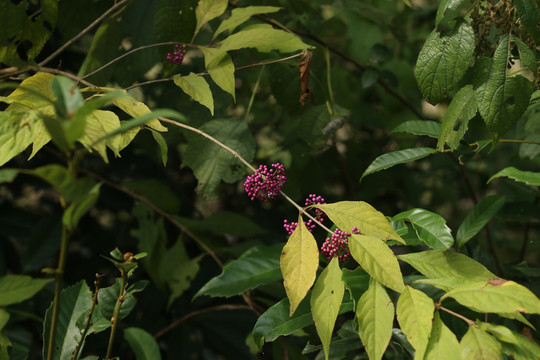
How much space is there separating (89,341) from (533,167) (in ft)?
4.78

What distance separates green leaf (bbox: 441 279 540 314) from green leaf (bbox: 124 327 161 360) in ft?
1.57

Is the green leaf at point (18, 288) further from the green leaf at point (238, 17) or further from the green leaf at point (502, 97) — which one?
the green leaf at point (502, 97)

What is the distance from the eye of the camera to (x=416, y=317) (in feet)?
1.94

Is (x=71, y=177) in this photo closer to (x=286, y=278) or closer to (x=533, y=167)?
(x=286, y=278)

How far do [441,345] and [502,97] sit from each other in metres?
0.38

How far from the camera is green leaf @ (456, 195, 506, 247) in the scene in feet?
2.88

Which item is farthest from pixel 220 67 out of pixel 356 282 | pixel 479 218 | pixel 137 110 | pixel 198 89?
pixel 479 218

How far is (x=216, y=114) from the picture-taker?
1.19 meters

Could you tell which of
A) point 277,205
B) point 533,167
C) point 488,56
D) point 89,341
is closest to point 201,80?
point 488,56

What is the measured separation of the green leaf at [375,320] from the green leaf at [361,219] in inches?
2.7

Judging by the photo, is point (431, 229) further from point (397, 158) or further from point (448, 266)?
point (397, 158)

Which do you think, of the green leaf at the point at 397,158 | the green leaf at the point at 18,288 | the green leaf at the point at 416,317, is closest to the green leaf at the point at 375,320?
the green leaf at the point at 416,317

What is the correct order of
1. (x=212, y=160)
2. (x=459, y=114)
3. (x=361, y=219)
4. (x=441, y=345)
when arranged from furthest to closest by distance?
(x=212, y=160)
(x=459, y=114)
(x=361, y=219)
(x=441, y=345)

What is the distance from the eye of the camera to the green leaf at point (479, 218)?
2.88 ft
